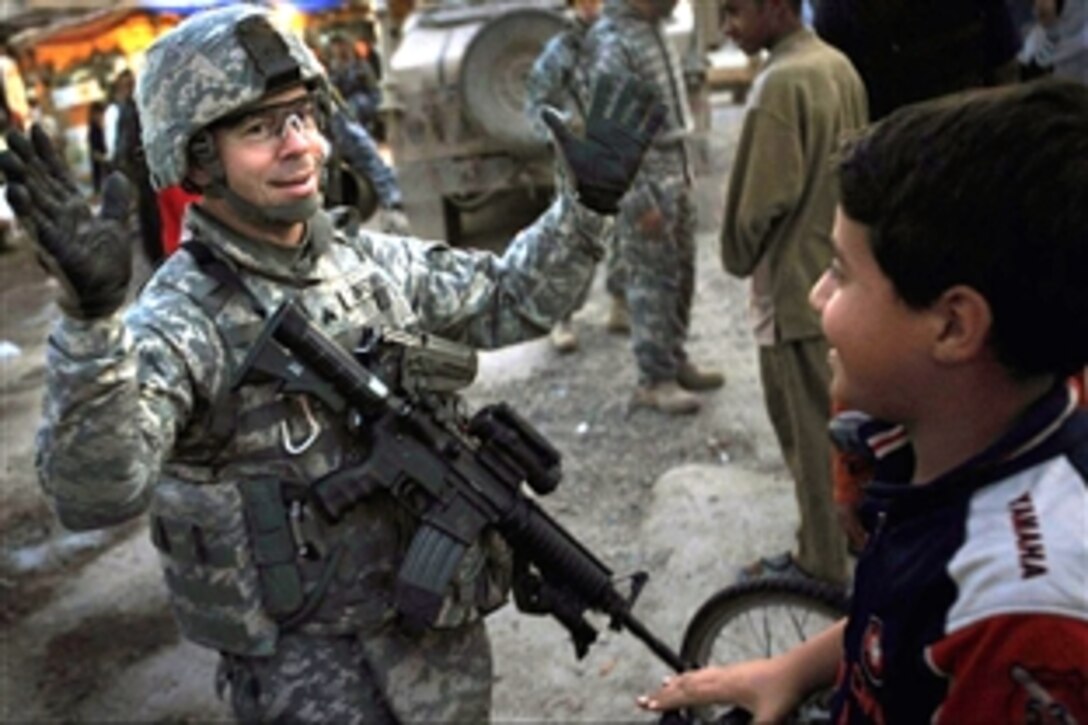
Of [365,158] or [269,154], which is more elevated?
[269,154]

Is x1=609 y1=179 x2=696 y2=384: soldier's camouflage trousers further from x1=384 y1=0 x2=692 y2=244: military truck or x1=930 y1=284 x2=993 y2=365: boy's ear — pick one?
x1=930 y1=284 x2=993 y2=365: boy's ear

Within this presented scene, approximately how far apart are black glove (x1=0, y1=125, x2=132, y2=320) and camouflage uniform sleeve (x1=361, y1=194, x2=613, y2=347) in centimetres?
67

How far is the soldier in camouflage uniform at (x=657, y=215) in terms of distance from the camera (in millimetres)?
4266

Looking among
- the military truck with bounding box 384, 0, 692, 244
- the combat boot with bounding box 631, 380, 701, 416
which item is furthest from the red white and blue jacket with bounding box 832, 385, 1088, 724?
the military truck with bounding box 384, 0, 692, 244

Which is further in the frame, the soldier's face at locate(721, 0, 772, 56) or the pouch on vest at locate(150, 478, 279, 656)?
the soldier's face at locate(721, 0, 772, 56)

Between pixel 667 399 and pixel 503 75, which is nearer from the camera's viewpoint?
pixel 667 399

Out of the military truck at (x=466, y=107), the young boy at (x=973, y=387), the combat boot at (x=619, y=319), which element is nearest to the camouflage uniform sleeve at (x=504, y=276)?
the young boy at (x=973, y=387)

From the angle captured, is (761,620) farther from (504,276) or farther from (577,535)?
(504,276)

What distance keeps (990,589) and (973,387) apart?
0.21 meters

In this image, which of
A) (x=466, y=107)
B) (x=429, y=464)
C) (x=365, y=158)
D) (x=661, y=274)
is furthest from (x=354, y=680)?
(x=466, y=107)

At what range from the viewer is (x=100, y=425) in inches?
52.2

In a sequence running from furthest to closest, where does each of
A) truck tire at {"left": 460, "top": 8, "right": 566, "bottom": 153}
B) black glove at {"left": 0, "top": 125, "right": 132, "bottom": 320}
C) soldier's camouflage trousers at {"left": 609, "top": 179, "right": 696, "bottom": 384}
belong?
truck tire at {"left": 460, "top": 8, "right": 566, "bottom": 153} < soldier's camouflage trousers at {"left": 609, "top": 179, "right": 696, "bottom": 384} < black glove at {"left": 0, "top": 125, "right": 132, "bottom": 320}

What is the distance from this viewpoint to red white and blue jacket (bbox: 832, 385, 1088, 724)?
0.83 m

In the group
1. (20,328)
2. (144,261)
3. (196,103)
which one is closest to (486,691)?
(196,103)
